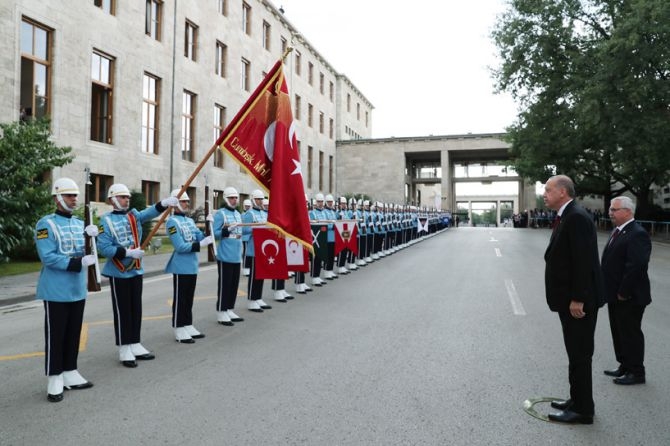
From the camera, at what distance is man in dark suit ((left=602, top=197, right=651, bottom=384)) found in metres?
5.25

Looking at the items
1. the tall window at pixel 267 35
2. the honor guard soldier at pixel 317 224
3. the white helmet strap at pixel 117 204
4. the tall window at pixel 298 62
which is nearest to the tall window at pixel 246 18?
the tall window at pixel 267 35

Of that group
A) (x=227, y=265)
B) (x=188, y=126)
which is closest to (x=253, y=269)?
(x=227, y=265)

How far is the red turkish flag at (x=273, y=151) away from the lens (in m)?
6.88

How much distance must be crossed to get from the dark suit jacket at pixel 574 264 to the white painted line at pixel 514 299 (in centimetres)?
457

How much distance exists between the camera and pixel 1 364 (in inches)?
236

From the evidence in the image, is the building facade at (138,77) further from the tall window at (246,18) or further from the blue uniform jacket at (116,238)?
the blue uniform jacket at (116,238)

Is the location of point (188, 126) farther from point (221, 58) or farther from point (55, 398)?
point (55, 398)

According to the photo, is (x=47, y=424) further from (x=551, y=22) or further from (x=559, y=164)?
(x=559, y=164)

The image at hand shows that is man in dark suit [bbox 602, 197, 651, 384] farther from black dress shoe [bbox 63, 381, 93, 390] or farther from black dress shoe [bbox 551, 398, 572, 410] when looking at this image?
black dress shoe [bbox 63, 381, 93, 390]

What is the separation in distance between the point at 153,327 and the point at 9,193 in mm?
7947

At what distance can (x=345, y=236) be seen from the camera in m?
14.8

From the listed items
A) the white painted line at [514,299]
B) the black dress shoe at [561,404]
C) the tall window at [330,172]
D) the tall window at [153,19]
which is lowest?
the black dress shoe at [561,404]

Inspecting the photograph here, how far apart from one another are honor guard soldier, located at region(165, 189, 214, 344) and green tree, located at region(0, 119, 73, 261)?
7.93 meters

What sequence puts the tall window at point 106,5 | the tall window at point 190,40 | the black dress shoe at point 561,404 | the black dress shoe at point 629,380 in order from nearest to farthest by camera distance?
the black dress shoe at point 561,404 < the black dress shoe at point 629,380 < the tall window at point 106,5 < the tall window at point 190,40
